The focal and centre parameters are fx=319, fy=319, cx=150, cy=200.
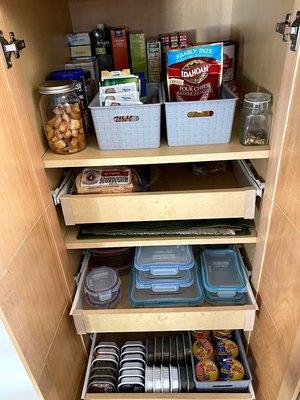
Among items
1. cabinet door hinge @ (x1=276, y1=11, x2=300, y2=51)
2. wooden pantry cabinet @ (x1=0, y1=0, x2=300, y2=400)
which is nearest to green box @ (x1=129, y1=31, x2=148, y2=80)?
wooden pantry cabinet @ (x1=0, y1=0, x2=300, y2=400)

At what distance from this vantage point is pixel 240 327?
3.36ft

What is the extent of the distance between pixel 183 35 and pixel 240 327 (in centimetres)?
97

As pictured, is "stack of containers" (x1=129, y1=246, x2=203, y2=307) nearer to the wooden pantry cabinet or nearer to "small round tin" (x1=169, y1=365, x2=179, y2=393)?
the wooden pantry cabinet

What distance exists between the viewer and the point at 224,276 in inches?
44.0

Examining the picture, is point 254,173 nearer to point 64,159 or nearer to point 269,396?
point 64,159

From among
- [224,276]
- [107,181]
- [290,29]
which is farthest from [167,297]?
[290,29]

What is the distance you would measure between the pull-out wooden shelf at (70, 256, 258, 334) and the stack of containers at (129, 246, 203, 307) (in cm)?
7

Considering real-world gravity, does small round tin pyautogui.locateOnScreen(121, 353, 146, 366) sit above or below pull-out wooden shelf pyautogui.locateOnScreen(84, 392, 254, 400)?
above

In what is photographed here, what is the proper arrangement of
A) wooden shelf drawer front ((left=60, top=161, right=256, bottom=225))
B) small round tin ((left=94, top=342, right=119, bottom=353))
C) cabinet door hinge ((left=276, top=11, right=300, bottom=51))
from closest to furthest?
cabinet door hinge ((left=276, top=11, right=300, bottom=51)), wooden shelf drawer front ((left=60, top=161, right=256, bottom=225)), small round tin ((left=94, top=342, right=119, bottom=353))

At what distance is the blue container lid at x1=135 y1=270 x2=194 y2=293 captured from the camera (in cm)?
111

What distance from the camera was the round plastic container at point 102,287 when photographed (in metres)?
1.07

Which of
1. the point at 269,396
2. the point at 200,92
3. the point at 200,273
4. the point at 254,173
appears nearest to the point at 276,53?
the point at 200,92

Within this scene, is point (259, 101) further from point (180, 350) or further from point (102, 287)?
point (180, 350)

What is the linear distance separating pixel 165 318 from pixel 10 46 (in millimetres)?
850
